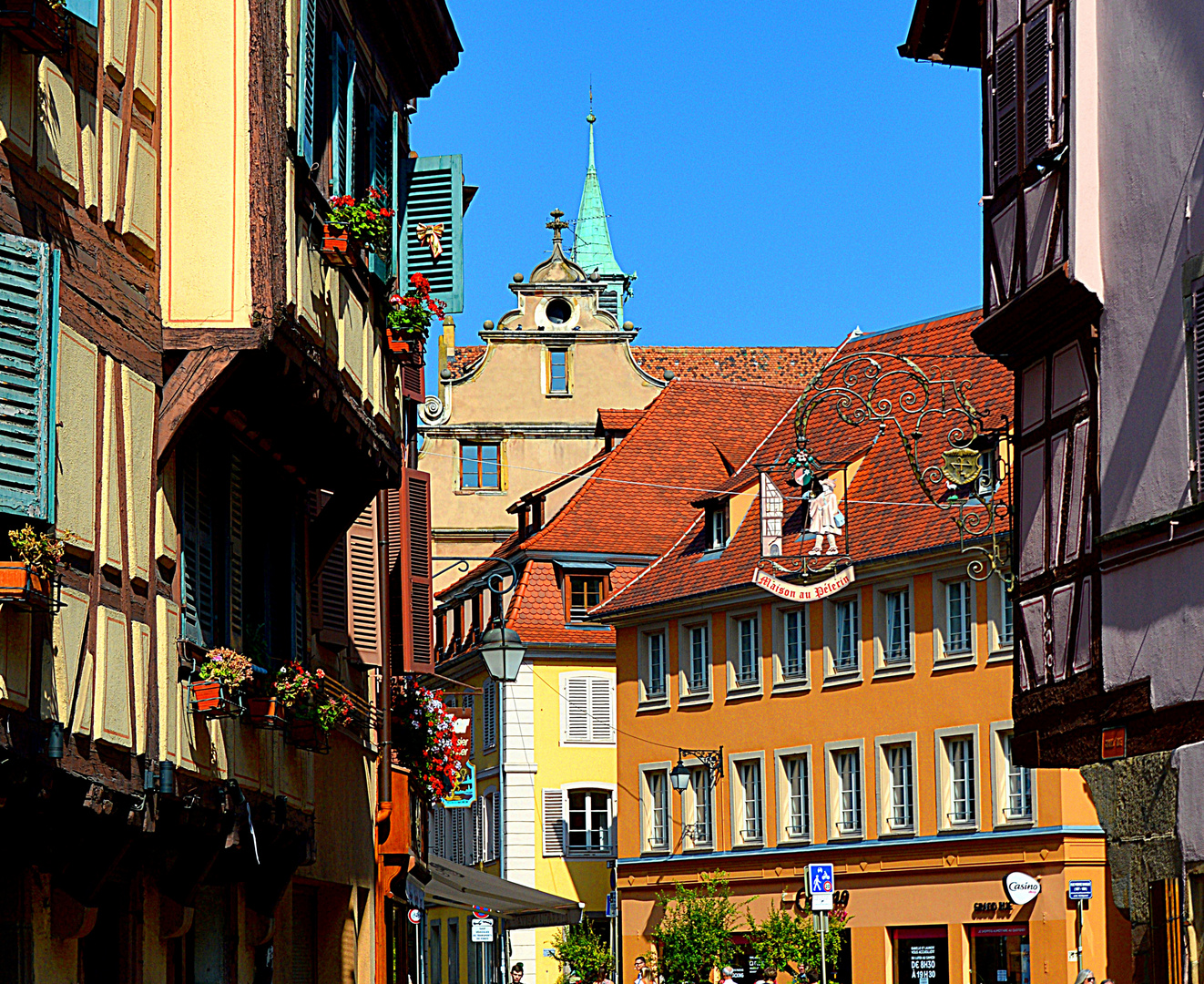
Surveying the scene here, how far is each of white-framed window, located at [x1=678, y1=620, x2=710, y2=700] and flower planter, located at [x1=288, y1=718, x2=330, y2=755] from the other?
1243 inches

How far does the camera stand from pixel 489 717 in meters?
59.2

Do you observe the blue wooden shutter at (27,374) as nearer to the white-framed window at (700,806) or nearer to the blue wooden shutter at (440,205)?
the blue wooden shutter at (440,205)

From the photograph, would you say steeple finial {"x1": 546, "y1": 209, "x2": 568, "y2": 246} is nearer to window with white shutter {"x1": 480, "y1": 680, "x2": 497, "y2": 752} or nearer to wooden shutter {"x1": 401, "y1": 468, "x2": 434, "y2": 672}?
window with white shutter {"x1": 480, "y1": 680, "x2": 497, "y2": 752}

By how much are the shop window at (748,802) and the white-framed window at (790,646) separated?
5.89 ft

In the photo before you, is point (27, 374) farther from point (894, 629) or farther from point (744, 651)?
point (744, 651)

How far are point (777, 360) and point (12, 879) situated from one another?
70260mm

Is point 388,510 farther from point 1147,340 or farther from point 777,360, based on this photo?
point 777,360

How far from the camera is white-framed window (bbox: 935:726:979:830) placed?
41312mm

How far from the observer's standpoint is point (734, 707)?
153ft

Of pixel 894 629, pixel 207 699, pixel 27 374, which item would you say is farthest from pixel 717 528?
pixel 27 374

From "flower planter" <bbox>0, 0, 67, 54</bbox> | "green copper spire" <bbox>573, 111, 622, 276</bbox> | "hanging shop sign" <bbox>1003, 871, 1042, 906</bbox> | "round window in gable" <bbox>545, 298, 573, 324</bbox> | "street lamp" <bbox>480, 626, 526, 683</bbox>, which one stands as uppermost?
"green copper spire" <bbox>573, 111, 622, 276</bbox>

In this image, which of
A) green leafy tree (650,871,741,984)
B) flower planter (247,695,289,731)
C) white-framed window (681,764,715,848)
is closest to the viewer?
flower planter (247,695,289,731)

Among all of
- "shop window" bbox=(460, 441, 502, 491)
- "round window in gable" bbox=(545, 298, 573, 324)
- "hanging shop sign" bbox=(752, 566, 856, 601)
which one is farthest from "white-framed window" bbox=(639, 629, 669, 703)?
"round window in gable" bbox=(545, 298, 573, 324)

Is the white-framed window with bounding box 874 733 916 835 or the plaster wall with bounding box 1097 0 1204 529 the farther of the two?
the white-framed window with bounding box 874 733 916 835
